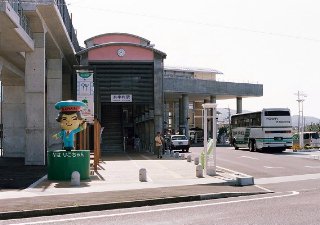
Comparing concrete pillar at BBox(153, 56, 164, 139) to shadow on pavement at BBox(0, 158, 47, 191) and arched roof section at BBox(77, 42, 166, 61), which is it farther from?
shadow on pavement at BBox(0, 158, 47, 191)

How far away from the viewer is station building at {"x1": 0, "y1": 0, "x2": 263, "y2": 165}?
2623 cm

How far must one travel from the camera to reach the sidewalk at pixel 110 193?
12414mm

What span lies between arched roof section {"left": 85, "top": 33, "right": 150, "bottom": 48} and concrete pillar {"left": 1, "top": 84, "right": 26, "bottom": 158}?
12.8 meters

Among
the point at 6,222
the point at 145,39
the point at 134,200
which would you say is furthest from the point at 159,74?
the point at 6,222

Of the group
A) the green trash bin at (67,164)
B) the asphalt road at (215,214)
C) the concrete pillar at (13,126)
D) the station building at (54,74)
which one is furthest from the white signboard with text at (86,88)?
the concrete pillar at (13,126)

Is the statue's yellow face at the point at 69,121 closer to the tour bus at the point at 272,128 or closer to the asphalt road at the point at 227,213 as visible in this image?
the asphalt road at the point at 227,213

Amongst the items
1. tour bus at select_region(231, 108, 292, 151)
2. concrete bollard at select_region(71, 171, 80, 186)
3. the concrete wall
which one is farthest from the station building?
the concrete wall

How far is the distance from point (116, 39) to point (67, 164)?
3123 cm

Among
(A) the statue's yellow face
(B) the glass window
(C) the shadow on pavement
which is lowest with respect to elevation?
(C) the shadow on pavement

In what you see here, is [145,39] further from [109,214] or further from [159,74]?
[109,214]

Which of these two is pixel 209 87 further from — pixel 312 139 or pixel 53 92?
pixel 53 92

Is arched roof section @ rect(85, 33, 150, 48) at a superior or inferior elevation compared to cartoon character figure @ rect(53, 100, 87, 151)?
superior

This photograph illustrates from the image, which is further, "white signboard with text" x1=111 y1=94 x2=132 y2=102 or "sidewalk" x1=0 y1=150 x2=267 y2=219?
"white signboard with text" x1=111 y1=94 x2=132 y2=102

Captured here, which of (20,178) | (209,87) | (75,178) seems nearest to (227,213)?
(75,178)
